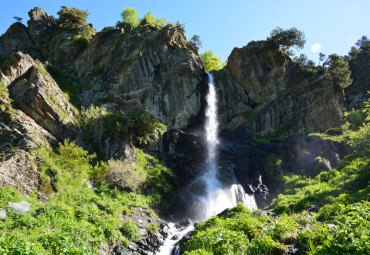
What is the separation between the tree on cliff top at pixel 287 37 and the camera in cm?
4334

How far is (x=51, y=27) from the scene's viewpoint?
43.7 m

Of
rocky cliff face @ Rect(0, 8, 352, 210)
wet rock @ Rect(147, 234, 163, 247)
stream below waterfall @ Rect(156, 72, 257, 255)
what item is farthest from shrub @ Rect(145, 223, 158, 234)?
rocky cliff face @ Rect(0, 8, 352, 210)

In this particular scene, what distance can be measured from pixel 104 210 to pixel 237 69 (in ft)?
112

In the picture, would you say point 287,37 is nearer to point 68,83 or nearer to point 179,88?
point 179,88

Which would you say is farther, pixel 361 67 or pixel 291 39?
pixel 361 67

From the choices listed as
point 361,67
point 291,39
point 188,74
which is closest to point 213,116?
point 188,74

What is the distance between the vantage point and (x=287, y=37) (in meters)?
43.5

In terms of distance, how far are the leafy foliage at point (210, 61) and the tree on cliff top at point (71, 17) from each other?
25.8 metres

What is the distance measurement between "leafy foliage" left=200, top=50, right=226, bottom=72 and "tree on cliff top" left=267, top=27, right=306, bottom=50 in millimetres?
14940

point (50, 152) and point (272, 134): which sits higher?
point (272, 134)

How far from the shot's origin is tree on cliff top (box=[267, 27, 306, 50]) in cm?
4334

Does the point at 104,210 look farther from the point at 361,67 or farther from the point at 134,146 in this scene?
the point at 361,67

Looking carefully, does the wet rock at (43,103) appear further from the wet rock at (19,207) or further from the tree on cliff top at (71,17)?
the tree on cliff top at (71,17)

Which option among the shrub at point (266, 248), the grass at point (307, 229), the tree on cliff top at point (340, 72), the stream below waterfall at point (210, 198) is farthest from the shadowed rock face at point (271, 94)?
the shrub at point (266, 248)
